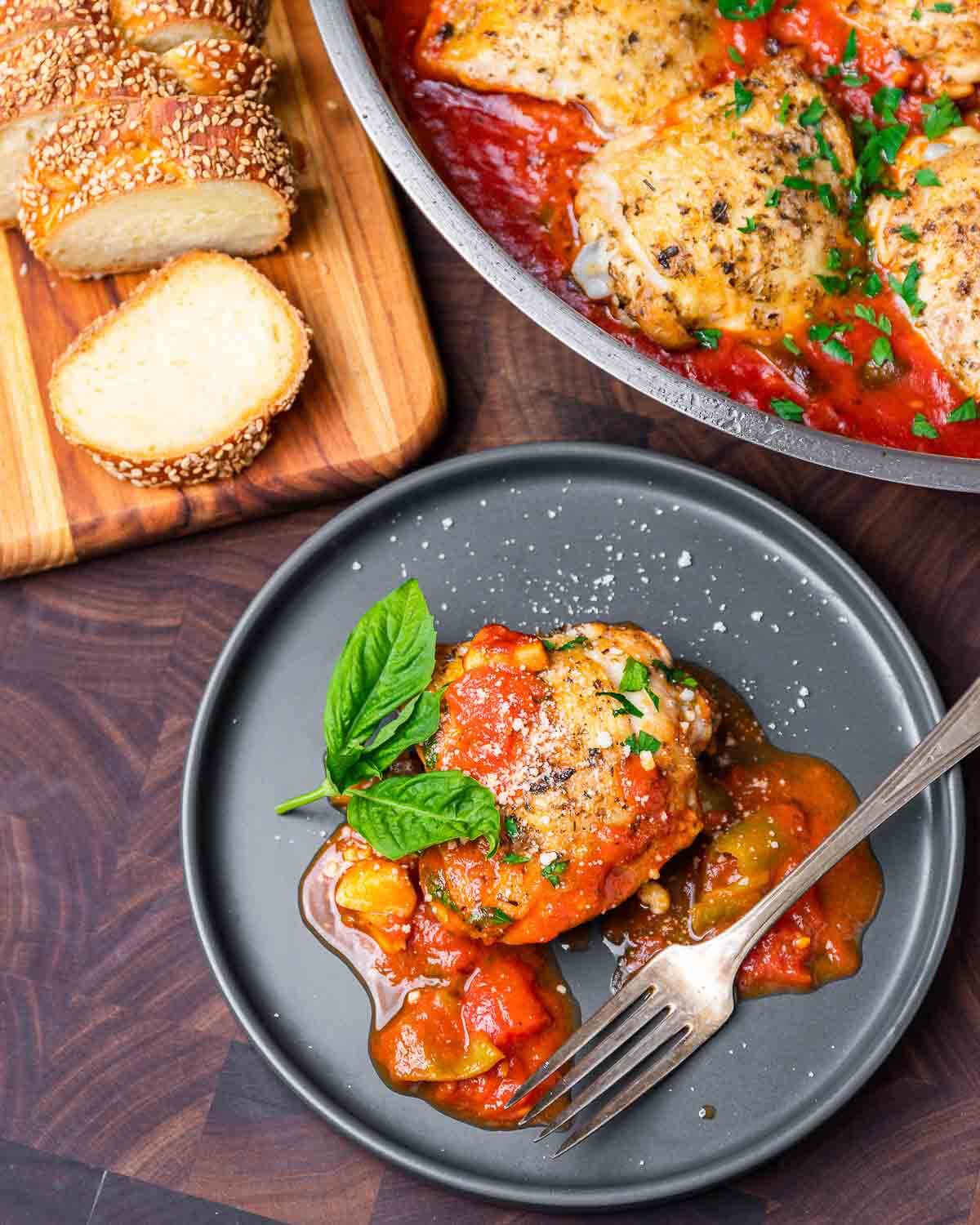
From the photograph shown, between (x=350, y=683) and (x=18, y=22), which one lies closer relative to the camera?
(x=350, y=683)

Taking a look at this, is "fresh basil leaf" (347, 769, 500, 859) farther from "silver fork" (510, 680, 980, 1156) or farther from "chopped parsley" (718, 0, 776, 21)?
"chopped parsley" (718, 0, 776, 21)

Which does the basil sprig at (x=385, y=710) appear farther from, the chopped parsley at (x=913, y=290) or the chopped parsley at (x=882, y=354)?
the chopped parsley at (x=913, y=290)

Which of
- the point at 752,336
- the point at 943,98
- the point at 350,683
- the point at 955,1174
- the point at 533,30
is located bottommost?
the point at 955,1174

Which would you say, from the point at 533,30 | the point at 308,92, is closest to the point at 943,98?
the point at 533,30

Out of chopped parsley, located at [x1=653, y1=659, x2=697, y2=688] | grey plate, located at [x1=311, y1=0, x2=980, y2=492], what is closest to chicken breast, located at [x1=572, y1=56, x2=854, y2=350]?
grey plate, located at [x1=311, y1=0, x2=980, y2=492]

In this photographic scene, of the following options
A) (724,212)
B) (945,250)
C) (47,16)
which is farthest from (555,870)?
(47,16)

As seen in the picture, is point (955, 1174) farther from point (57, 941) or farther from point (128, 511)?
point (128, 511)
